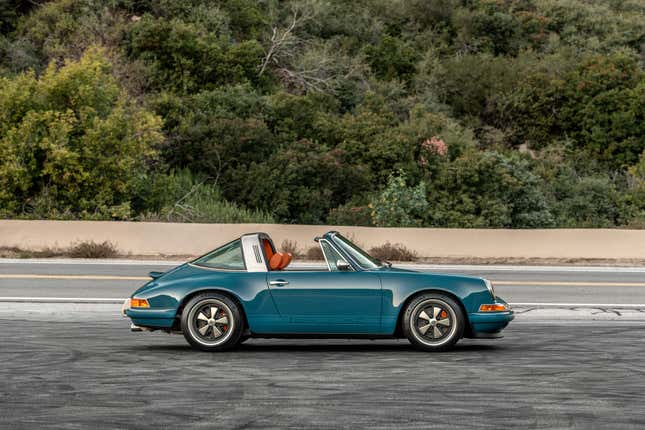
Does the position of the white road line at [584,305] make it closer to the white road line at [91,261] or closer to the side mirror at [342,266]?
the side mirror at [342,266]

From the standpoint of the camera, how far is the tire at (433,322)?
11.3 meters

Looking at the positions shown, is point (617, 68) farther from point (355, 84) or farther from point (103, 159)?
point (103, 159)

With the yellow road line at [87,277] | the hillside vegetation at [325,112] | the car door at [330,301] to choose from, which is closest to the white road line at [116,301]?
the yellow road line at [87,277]

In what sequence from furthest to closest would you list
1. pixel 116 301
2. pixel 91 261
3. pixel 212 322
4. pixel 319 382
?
pixel 91 261
pixel 116 301
pixel 212 322
pixel 319 382

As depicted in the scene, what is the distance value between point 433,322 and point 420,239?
1451 centimetres

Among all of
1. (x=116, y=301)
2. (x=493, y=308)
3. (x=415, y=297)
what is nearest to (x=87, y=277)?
(x=116, y=301)

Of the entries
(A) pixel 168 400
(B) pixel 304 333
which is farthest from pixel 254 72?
(A) pixel 168 400

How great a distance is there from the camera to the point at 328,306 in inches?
449

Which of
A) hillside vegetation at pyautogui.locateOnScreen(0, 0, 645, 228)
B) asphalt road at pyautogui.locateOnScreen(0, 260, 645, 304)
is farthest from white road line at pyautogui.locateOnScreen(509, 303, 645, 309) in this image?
hillside vegetation at pyautogui.locateOnScreen(0, 0, 645, 228)

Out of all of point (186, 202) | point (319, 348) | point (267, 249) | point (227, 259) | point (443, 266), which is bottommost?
point (319, 348)

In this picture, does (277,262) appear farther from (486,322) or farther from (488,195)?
(488,195)

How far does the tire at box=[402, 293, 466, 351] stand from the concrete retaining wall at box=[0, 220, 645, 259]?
14187 millimetres

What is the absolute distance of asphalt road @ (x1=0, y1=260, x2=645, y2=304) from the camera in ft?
60.8

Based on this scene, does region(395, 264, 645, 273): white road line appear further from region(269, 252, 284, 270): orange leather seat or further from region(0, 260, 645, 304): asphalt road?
region(269, 252, 284, 270): orange leather seat
